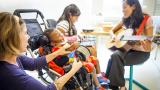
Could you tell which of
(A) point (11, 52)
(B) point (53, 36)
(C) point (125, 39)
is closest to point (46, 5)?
(B) point (53, 36)

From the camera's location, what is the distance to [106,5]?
422 cm

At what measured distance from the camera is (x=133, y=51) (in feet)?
8.24

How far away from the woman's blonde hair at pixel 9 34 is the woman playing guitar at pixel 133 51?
4.89 feet

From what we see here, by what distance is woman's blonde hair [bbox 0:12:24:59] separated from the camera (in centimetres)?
114

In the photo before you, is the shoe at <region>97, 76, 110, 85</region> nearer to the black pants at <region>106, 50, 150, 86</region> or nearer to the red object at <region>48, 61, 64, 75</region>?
the black pants at <region>106, 50, 150, 86</region>

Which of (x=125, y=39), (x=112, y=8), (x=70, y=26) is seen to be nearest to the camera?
(x=125, y=39)

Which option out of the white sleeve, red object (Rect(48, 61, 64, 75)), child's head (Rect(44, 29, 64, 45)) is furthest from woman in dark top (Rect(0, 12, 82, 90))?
the white sleeve

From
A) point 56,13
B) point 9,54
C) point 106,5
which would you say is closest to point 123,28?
point 56,13

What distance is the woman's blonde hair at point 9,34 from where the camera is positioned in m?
1.14

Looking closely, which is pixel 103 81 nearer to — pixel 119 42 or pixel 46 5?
pixel 119 42

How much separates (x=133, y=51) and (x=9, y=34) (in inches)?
65.5

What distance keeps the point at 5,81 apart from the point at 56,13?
8.41 feet

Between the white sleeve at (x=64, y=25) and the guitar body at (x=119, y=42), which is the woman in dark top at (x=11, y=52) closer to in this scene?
the white sleeve at (x=64, y=25)

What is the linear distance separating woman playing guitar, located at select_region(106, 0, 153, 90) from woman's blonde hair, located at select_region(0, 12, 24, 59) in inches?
58.7
